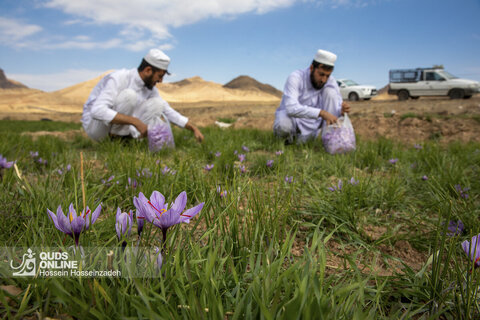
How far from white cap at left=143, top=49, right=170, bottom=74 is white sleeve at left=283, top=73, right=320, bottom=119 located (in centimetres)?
166

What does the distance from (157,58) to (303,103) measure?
215 centimetres

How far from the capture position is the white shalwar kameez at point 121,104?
12.0 feet

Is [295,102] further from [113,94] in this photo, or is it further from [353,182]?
[353,182]

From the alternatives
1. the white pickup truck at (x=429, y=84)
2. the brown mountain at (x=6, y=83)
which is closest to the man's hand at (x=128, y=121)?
the white pickup truck at (x=429, y=84)

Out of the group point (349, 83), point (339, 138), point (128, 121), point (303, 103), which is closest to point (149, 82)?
point (128, 121)

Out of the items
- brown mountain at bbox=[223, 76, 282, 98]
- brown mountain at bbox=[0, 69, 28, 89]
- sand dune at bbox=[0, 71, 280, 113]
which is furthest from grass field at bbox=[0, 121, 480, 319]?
brown mountain at bbox=[0, 69, 28, 89]

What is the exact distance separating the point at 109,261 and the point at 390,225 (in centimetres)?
158

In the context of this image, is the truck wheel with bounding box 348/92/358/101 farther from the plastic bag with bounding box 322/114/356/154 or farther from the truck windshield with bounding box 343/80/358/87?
the plastic bag with bounding box 322/114/356/154

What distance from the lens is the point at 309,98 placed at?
4.54m

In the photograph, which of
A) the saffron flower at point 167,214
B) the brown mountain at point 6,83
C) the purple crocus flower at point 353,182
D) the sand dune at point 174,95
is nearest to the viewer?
the saffron flower at point 167,214

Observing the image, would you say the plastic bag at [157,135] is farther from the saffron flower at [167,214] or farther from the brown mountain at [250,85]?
the brown mountain at [250,85]

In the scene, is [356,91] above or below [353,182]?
above

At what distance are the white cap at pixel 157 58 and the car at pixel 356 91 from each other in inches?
642

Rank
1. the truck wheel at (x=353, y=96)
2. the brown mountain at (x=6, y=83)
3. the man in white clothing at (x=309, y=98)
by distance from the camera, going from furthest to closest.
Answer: the brown mountain at (x=6, y=83) < the truck wheel at (x=353, y=96) < the man in white clothing at (x=309, y=98)
